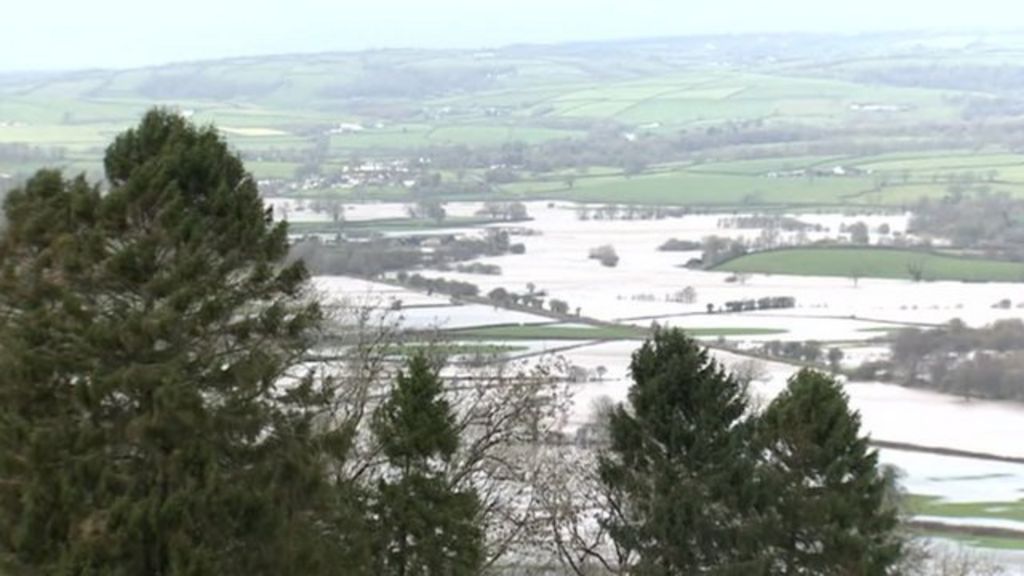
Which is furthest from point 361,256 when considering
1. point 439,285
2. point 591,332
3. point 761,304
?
point 761,304

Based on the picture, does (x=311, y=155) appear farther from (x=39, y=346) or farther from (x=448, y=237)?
(x=39, y=346)

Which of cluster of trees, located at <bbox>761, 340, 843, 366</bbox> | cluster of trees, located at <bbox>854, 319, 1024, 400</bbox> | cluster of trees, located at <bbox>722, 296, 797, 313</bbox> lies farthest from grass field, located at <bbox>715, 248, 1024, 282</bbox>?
cluster of trees, located at <bbox>761, 340, 843, 366</bbox>

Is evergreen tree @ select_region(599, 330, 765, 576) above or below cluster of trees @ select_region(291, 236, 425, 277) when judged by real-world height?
above

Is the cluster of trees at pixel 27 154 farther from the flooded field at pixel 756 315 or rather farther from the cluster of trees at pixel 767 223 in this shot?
the cluster of trees at pixel 767 223

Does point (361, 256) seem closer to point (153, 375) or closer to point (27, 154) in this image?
point (27, 154)

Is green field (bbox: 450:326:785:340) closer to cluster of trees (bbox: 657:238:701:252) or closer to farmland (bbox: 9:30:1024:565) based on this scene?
farmland (bbox: 9:30:1024:565)

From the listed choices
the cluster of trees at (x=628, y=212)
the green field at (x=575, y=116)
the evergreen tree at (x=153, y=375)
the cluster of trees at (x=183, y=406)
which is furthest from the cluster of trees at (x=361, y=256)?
the evergreen tree at (x=153, y=375)

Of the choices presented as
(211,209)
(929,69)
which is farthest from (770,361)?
(929,69)
